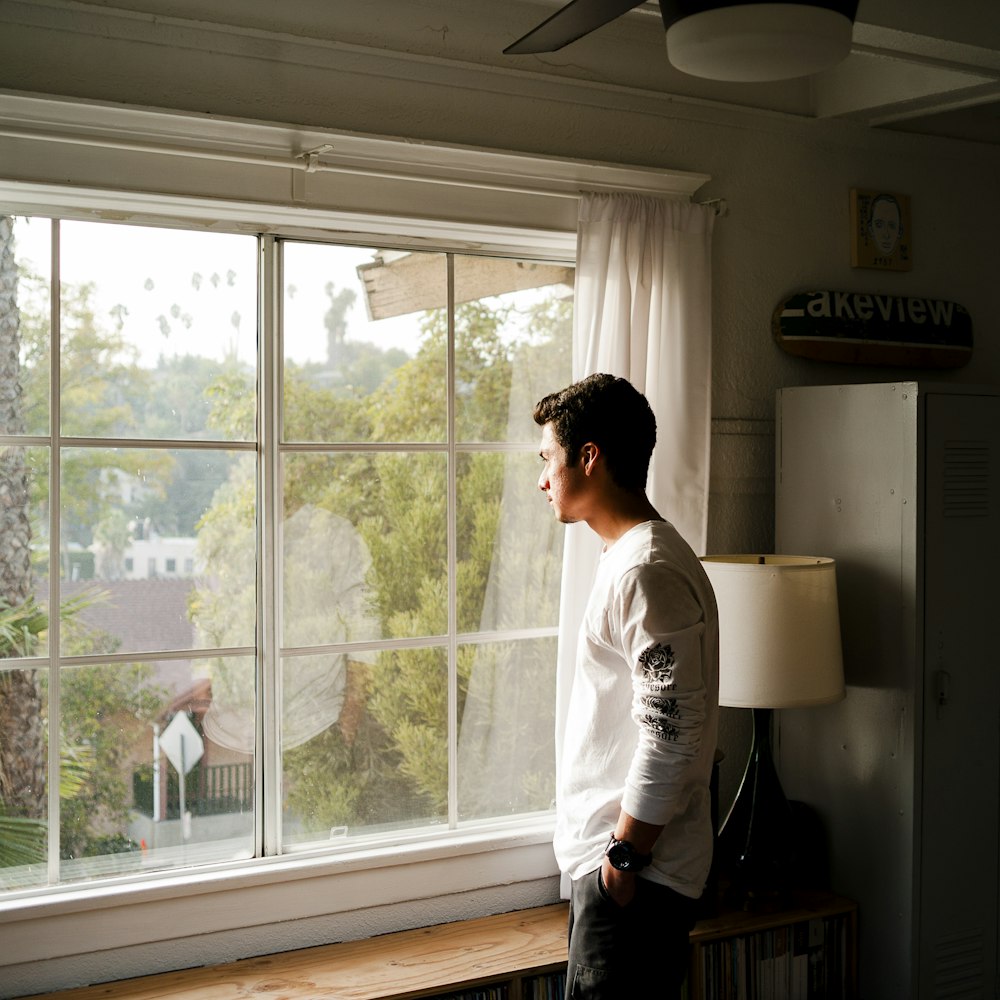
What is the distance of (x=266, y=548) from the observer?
9.05 feet

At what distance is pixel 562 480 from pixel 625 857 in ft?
2.37

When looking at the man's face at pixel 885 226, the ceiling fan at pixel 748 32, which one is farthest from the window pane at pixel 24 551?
the man's face at pixel 885 226

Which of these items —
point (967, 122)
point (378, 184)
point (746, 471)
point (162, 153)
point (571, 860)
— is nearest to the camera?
point (571, 860)

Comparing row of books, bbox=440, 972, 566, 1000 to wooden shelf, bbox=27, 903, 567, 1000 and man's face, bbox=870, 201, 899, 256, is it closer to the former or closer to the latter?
wooden shelf, bbox=27, 903, 567, 1000

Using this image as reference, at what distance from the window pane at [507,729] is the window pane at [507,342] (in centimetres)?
63

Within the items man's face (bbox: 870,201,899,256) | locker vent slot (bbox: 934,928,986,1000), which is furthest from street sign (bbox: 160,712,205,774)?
man's face (bbox: 870,201,899,256)

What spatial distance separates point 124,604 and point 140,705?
254 millimetres

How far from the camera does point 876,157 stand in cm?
355

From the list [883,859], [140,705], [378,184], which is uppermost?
[378,184]

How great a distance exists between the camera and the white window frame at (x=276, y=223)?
2471mm

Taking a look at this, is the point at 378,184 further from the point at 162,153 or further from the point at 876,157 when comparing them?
the point at 876,157

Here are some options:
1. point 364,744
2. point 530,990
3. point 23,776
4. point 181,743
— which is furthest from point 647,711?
point 23,776

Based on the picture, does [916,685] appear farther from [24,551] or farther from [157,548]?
[24,551]

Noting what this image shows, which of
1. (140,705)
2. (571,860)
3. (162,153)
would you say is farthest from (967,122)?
(140,705)
